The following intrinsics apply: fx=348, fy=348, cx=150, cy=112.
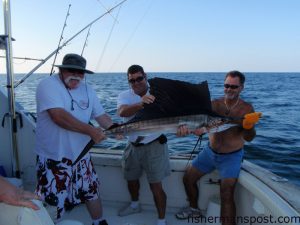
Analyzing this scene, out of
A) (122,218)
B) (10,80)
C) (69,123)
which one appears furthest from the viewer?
(122,218)

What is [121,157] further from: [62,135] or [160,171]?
[62,135]

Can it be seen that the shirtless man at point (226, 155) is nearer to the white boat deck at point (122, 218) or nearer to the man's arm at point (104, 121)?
the white boat deck at point (122, 218)

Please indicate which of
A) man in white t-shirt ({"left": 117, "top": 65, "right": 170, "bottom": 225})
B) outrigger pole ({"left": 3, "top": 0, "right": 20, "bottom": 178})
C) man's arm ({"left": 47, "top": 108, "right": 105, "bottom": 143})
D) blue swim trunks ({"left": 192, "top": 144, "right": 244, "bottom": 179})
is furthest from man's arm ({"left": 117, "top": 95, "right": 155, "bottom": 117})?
outrigger pole ({"left": 3, "top": 0, "right": 20, "bottom": 178})

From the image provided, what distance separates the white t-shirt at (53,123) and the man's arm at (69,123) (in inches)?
1.7

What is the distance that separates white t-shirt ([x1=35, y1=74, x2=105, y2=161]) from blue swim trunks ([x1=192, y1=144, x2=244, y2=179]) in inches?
40.0

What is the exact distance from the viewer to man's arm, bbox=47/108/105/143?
2.21 metres

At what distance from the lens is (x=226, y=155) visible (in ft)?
9.02

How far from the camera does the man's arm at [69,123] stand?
86.9 inches

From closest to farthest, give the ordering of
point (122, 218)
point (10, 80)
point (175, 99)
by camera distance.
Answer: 1. point (10, 80)
2. point (175, 99)
3. point (122, 218)

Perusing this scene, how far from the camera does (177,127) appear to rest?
Answer: 8.41 ft

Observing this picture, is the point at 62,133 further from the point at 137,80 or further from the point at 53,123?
the point at 137,80

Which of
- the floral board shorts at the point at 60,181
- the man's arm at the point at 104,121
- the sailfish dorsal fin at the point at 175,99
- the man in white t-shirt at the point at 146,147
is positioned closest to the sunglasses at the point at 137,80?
the man in white t-shirt at the point at 146,147

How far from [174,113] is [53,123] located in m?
0.88

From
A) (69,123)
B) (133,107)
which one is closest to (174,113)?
(133,107)
